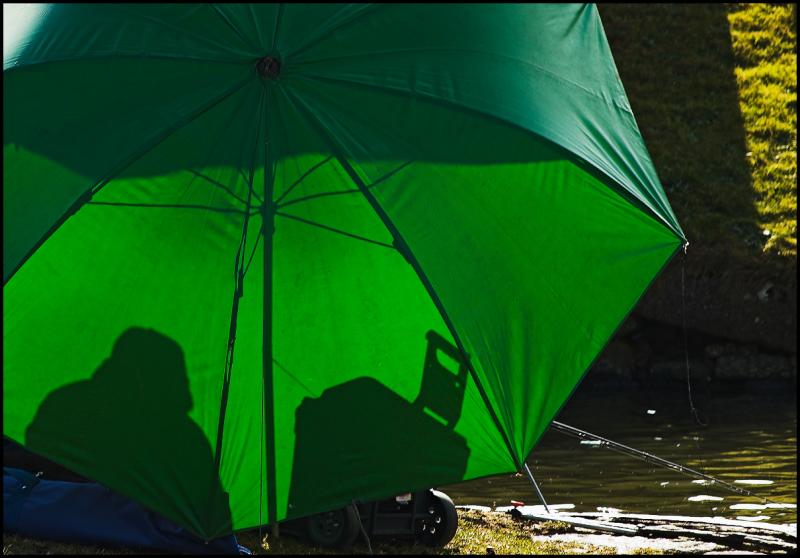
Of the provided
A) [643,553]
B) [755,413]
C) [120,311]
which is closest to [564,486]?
[643,553]

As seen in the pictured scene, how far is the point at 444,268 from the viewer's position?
562 cm

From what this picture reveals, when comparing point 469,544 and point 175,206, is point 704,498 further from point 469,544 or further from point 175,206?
point 175,206

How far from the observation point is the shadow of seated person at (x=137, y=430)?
543 cm

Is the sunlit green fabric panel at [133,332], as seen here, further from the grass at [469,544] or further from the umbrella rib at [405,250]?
the grass at [469,544]

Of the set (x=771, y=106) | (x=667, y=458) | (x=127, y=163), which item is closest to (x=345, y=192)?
(x=127, y=163)

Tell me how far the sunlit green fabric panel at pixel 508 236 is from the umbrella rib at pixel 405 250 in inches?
0.7

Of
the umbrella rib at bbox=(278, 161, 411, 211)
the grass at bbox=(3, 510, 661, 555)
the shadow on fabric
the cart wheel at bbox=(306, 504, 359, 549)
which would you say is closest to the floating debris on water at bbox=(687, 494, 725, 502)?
the grass at bbox=(3, 510, 661, 555)

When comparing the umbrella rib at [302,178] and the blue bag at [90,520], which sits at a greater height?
the umbrella rib at [302,178]

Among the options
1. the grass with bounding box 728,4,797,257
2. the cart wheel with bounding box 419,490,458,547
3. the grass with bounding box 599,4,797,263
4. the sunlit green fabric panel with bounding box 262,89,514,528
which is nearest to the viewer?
the sunlit green fabric panel with bounding box 262,89,514,528

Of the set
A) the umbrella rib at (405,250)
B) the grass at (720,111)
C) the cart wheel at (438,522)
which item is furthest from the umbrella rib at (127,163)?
the grass at (720,111)

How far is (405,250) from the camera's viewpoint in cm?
559

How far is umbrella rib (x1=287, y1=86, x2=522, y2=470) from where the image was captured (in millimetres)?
5363

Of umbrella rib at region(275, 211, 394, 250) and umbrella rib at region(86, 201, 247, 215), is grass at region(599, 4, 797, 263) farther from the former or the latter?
umbrella rib at region(86, 201, 247, 215)

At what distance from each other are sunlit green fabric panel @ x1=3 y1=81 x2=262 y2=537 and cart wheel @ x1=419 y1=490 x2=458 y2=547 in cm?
165
